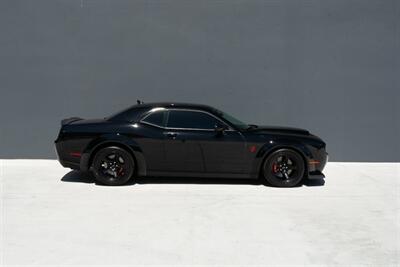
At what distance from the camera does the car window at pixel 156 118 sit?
565 cm

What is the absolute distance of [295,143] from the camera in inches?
221

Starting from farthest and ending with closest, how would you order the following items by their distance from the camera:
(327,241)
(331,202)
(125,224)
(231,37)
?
(231,37) → (331,202) → (125,224) → (327,241)

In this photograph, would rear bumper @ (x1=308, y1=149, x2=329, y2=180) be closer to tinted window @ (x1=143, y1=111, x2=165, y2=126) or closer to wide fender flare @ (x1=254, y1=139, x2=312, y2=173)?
wide fender flare @ (x1=254, y1=139, x2=312, y2=173)

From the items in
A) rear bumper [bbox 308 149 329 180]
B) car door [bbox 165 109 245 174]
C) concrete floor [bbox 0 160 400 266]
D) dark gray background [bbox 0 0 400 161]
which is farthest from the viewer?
dark gray background [bbox 0 0 400 161]

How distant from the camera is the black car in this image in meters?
5.53

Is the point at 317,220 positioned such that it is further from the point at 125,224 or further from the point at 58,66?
the point at 58,66

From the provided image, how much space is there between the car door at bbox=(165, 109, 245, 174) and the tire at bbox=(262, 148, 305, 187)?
0.44 metres

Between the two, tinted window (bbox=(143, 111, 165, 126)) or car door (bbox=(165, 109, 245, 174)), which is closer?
car door (bbox=(165, 109, 245, 174))

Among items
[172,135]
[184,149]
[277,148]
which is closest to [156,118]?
[172,135]

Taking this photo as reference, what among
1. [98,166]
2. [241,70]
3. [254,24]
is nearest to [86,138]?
[98,166]

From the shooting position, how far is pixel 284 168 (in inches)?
223

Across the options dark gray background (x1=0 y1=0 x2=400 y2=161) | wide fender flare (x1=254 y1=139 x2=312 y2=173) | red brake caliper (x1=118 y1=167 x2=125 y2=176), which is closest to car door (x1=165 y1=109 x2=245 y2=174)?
wide fender flare (x1=254 y1=139 x2=312 y2=173)

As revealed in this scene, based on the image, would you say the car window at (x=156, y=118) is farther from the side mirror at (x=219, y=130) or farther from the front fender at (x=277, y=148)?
the front fender at (x=277, y=148)

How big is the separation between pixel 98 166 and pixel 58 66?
2.85 m
